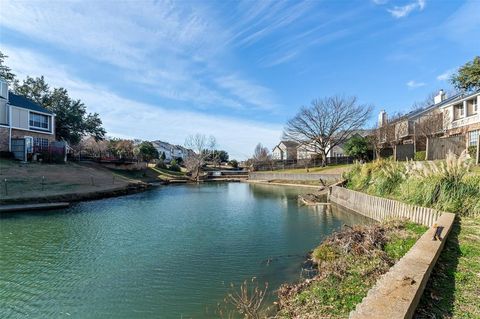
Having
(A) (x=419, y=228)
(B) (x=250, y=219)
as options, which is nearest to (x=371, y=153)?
(B) (x=250, y=219)

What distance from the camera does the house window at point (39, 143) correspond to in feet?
100.0

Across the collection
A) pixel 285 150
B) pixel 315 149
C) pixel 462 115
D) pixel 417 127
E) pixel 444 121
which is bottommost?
pixel 315 149

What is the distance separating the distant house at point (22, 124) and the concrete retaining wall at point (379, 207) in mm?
29969

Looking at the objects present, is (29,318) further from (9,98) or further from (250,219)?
(9,98)

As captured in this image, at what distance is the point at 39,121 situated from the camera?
107ft

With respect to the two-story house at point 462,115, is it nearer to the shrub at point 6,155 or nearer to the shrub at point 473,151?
the shrub at point 473,151

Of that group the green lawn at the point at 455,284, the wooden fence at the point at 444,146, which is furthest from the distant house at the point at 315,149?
the green lawn at the point at 455,284

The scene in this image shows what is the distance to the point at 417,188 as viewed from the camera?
10945mm

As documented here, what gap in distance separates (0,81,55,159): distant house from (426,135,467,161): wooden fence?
36.2 m

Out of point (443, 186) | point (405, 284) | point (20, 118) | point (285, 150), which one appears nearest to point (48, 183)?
point (20, 118)

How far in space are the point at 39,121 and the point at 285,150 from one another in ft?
169

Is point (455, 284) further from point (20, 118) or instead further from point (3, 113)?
point (20, 118)

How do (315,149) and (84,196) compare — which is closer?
(84,196)

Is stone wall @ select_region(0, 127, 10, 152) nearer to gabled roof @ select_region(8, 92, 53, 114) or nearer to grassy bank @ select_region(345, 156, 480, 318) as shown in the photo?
gabled roof @ select_region(8, 92, 53, 114)
